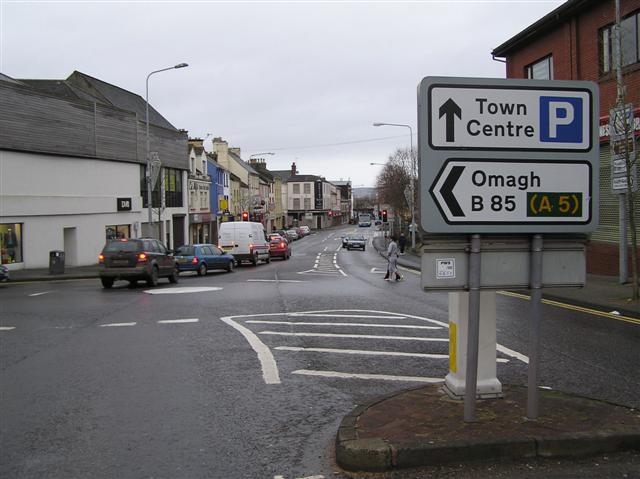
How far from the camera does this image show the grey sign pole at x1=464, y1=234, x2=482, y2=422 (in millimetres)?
4926

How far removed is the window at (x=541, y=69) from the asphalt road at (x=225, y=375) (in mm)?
14124

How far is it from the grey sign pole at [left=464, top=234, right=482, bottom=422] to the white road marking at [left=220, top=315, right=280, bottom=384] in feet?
9.17

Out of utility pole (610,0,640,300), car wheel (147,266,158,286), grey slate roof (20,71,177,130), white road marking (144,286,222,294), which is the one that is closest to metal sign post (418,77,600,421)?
utility pole (610,0,640,300)

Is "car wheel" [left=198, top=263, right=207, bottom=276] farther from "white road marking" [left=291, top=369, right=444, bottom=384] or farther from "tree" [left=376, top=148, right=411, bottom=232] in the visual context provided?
"tree" [left=376, top=148, right=411, bottom=232]

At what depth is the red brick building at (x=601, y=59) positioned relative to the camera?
63.3 ft

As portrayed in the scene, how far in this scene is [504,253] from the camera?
505 centimetres

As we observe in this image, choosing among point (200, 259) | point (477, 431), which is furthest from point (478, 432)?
point (200, 259)

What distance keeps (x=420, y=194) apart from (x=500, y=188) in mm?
680

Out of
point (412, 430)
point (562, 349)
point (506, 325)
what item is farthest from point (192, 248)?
point (412, 430)

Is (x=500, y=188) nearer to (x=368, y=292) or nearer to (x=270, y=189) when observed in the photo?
(x=368, y=292)

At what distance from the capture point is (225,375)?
301 inches

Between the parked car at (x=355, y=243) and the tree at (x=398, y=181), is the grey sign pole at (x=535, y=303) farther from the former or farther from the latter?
the tree at (x=398, y=181)

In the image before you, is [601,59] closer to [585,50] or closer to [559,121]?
[585,50]

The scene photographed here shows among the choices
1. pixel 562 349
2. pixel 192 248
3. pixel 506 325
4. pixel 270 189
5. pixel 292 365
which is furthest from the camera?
pixel 270 189
